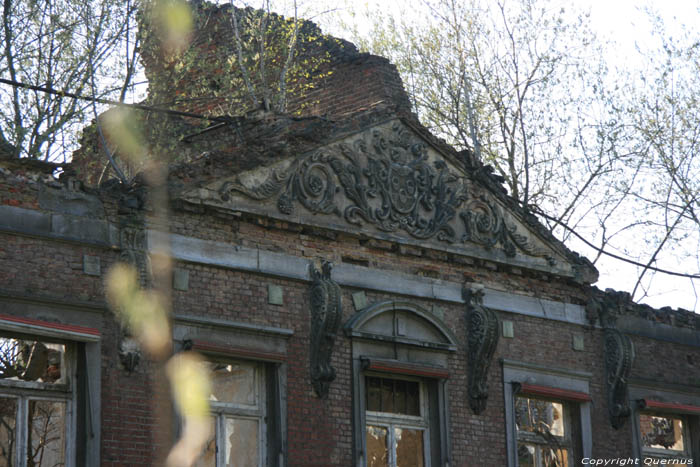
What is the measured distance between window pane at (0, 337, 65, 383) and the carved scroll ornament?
9.50 ft

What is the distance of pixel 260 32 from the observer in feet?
68.5

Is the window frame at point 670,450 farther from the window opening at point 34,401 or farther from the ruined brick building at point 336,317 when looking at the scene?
the window opening at point 34,401

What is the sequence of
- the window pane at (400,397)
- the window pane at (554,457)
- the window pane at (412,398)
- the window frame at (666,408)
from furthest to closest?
the window frame at (666,408) → the window pane at (554,457) → the window pane at (412,398) → the window pane at (400,397)

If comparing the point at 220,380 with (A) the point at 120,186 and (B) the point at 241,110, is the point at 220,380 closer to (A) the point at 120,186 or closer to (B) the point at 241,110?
(A) the point at 120,186

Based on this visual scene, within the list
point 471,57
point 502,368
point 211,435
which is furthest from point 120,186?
point 471,57

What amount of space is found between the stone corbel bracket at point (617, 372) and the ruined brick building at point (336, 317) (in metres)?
0.03

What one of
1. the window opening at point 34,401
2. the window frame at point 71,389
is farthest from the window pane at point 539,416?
the window opening at point 34,401

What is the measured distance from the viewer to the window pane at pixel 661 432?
18.1 meters

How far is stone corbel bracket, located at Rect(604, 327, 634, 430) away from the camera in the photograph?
1725 cm

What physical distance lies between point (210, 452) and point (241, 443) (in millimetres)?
482

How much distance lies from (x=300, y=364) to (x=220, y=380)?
1.11 metres

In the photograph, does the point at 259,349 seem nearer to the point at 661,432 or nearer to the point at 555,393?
the point at 555,393

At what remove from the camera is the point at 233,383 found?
13391 millimetres

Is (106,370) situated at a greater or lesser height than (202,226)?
lesser
